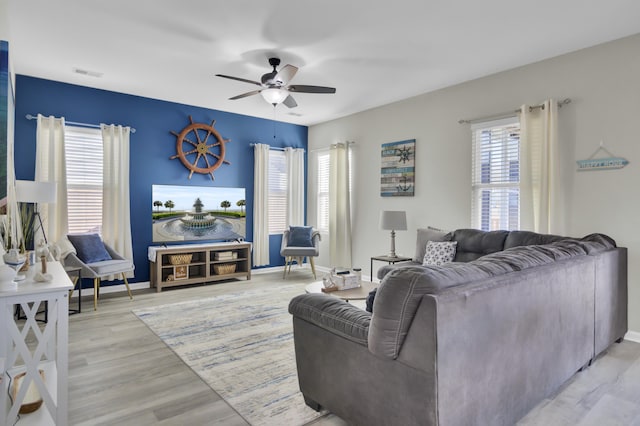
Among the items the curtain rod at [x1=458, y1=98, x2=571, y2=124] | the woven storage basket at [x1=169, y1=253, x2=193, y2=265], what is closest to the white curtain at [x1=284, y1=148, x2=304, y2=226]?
the woven storage basket at [x1=169, y1=253, x2=193, y2=265]

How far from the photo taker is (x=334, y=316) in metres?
1.98

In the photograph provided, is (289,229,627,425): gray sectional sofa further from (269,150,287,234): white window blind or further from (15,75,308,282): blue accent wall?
(269,150,287,234): white window blind

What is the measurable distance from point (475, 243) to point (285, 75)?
102 inches

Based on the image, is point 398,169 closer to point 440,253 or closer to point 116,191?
Result: point 440,253

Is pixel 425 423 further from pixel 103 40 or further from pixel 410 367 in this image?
pixel 103 40

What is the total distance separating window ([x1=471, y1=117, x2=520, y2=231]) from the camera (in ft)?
13.9

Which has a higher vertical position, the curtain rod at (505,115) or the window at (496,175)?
the curtain rod at (505,115)

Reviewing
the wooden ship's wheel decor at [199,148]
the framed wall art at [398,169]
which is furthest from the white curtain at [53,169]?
the framed wall art at [398,169]

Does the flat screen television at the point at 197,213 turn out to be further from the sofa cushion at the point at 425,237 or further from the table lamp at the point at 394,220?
A: the sofa cushion at the point at 425,237

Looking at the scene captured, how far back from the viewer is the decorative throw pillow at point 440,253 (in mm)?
4199

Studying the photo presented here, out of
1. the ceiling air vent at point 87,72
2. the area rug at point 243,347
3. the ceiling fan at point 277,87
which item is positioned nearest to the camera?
the area rug at point 243,347

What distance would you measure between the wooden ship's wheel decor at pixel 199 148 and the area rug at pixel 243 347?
2115mm

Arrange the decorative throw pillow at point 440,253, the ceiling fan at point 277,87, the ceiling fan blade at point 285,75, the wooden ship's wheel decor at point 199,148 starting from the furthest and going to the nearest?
the wooden ship's wheel decor at point 199,148, the decorative throw pillow at point 440,253, the ceiling fan at point 277,87, the ceiling fan blade at point 285,75

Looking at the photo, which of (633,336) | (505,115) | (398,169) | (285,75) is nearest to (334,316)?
(285,75)
